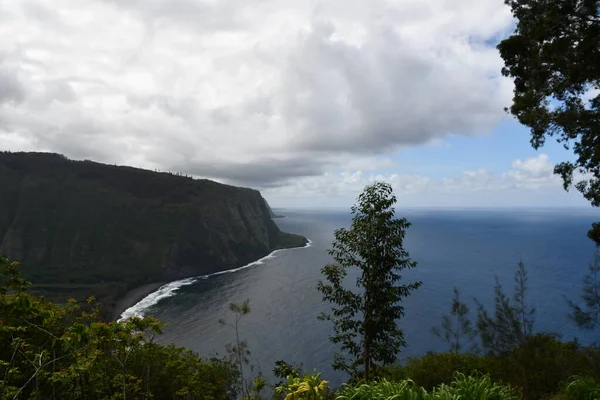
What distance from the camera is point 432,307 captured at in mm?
86000

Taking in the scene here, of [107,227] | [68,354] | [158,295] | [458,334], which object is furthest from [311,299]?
[107,227]

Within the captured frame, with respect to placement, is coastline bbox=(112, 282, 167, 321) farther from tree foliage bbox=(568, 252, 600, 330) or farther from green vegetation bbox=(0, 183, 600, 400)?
tree foliage bbox=(568, 252, 600, 330)

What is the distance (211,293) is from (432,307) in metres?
68.0

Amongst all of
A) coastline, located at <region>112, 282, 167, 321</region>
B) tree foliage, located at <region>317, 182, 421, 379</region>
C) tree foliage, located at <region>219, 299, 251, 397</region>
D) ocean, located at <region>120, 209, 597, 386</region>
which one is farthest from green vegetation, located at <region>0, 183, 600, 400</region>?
coastline, located at <region>112, 282, 167, 321</region>

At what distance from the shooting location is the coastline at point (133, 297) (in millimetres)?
100169

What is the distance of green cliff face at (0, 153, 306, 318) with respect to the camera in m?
134

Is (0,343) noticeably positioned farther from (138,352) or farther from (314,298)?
(314,298)

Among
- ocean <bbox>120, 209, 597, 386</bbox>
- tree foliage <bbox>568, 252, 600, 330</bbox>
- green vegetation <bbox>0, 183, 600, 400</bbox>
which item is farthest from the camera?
ocean <bbox>120, 209, 597, 386</bbox>

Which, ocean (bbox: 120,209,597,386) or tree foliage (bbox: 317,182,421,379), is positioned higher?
tree foliage (bbox: 317,182,421,379)

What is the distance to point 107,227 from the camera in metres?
158

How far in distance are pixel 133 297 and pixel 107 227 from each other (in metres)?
→ 58.5

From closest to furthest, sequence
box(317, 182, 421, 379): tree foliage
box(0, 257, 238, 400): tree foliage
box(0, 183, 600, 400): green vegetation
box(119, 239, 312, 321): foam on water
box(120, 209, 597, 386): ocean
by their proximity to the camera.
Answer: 1. box(0, 183, 600, 400): green vegetation
2. box(0, 257, 238, 400): tree foliage
3. box(317, 182, 421, 379): tree foliage
4. box(120, 209, 597, 386): ocean
5. box(119, 239, 312, 321): foam on water

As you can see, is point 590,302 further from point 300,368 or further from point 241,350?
point 241,350

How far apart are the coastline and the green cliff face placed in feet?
9.15
